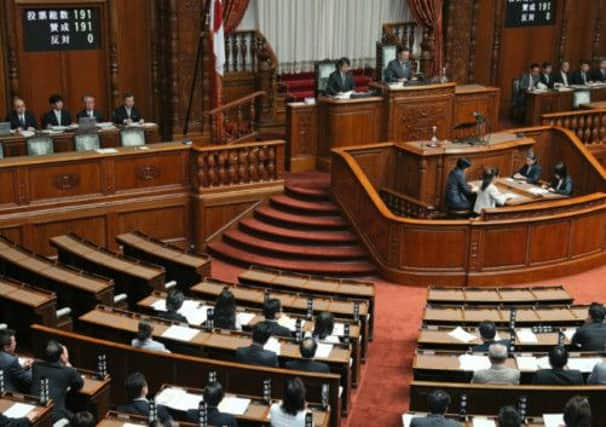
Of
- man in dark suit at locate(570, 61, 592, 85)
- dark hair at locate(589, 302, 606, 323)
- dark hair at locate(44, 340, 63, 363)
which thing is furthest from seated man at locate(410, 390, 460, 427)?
man in dark suit at locate(570, 61, 592, 85)

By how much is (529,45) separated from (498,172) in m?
5.89

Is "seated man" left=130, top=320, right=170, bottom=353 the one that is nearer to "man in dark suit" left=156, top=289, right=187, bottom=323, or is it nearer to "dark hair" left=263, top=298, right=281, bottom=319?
"man in dark suit" left=156, top=289, right=187, bottom=323

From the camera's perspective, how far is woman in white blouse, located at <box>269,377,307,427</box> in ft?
20.7

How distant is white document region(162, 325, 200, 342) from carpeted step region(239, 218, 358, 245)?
4.15 m

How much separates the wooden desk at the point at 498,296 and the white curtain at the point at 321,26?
7.87 metres

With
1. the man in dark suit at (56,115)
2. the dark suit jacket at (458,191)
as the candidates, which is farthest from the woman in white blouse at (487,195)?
the man in dark suit at (56,115)

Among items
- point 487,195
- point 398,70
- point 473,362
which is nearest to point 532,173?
point 487,195

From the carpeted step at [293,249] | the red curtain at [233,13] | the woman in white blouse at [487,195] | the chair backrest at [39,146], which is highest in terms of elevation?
the red curtain at [233,13]

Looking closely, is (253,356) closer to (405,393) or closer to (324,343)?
(324,343)

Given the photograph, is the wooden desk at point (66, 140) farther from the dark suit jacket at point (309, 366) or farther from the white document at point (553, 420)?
the white document at point (553, 420)

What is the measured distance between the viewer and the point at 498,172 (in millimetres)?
13258

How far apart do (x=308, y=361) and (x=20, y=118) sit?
715 cm

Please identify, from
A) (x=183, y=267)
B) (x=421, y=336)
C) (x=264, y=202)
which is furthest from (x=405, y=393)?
(x=264, y=202)

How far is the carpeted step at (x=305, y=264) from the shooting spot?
11781 mm
